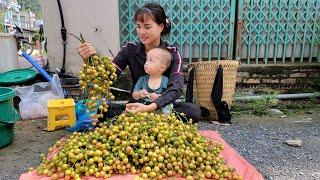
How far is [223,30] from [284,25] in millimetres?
987

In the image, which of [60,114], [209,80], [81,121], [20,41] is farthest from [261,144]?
[20,41]

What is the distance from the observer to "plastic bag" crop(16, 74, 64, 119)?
4.34m

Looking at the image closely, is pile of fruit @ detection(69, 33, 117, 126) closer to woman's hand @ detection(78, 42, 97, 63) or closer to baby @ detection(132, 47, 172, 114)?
woman's hand @ detection(78, 42, 97, 63)

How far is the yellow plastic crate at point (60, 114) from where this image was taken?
3941 millimetres

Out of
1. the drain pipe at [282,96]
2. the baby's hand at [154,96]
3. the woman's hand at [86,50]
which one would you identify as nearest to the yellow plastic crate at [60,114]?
the baby's hand at [154,96]

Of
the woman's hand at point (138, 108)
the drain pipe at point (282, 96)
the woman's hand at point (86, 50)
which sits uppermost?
the woman's hand at point (86, 50)

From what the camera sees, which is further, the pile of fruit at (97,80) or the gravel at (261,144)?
the gravel at (261,144)

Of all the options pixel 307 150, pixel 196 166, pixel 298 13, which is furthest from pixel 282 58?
pixel 196 166

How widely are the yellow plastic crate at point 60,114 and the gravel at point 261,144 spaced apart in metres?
0.10

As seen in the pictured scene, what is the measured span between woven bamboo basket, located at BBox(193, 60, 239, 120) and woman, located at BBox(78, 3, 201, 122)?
1.31 m

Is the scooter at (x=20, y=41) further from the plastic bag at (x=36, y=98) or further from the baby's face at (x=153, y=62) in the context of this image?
the baby's face at (x=153, y=62)

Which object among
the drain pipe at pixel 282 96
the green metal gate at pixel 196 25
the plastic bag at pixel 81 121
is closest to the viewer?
the plastic bag at pixel 81 121

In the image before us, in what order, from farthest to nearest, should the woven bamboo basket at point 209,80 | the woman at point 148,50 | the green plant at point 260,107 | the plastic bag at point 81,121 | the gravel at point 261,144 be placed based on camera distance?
the green plant at point 260,107 → the woven bamboo basket at point 209,80 → the plastic bag at point 81,121 → the gravel at point 261,144 → the woman at point 148,50

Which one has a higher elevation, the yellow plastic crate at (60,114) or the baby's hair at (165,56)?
the baby's hair at (165,56)
